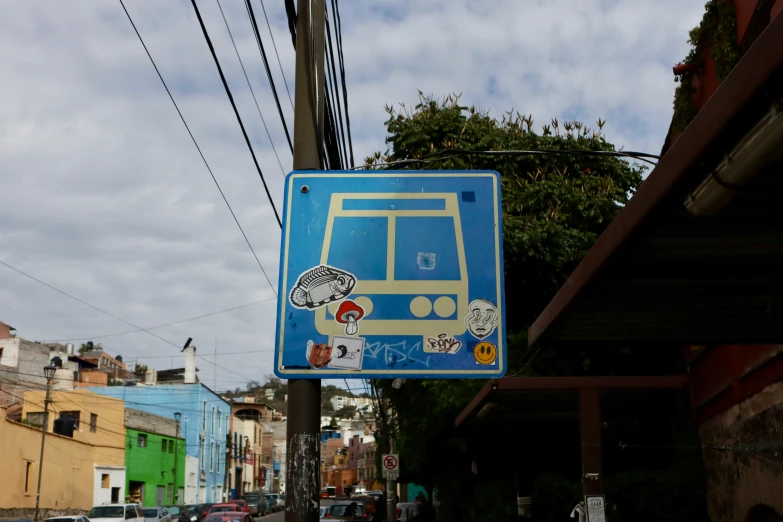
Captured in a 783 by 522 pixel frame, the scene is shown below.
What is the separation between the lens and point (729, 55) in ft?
32.6

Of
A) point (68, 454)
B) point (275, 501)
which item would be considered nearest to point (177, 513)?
point (68, 454)

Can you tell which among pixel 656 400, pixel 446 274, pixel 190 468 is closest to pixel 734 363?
pixel 656 400

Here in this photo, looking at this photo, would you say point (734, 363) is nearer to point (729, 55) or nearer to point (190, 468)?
point (729, 55)

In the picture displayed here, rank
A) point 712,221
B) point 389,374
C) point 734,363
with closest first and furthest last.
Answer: point 389,374
point 712,221
point 734,363

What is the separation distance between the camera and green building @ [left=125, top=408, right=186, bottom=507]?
48531 millimetres

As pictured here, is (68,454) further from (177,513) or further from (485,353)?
(485,353)

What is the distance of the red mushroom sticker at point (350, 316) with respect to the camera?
175 inches

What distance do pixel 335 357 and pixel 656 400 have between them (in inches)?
375

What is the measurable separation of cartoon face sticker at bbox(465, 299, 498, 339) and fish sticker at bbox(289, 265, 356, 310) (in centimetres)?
67

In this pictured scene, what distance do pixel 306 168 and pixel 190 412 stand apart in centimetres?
5930

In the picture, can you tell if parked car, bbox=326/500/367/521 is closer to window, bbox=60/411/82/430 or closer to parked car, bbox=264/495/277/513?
window, bbox=60/411/82/430

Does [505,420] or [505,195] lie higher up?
[505,195]

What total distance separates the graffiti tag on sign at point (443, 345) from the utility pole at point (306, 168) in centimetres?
68

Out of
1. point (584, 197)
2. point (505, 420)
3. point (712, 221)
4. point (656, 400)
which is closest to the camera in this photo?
point (712, 221)
